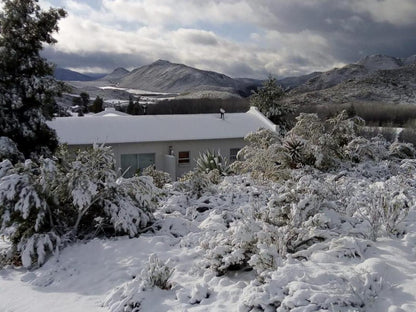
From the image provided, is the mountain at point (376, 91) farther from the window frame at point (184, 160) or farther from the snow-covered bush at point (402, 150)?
the snow-covered bush at point (402, 150)

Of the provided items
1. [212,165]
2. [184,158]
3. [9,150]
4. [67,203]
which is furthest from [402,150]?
[9,150]

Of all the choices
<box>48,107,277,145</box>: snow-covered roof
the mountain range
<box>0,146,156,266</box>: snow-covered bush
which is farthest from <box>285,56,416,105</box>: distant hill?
<box>0,146,156,266</box>: snow-covered bush

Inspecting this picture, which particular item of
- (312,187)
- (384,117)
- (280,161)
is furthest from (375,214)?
(384,117)

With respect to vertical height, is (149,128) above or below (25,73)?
below

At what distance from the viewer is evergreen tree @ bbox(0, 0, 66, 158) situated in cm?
1197

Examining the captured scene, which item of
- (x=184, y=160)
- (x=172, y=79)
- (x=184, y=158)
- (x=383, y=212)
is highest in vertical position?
(x=172, y=79)

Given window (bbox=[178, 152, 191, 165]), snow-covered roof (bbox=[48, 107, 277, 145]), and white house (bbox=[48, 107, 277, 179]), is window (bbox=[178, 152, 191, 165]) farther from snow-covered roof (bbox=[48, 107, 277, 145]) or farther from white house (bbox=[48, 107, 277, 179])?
snow-covered roof (bbox=[48, 107, 277, 145])

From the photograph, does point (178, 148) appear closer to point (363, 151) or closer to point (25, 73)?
point (25, 73)

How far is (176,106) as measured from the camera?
188ft

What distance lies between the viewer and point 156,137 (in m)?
19.5

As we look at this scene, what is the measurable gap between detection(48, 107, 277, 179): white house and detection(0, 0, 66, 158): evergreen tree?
5.90 m

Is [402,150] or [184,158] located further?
[184,158]

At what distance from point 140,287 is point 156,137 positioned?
1560 cm

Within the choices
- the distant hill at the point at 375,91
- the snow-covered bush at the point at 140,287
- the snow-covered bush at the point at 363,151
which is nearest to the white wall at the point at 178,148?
the snow-covered bush at the point at 363,151
